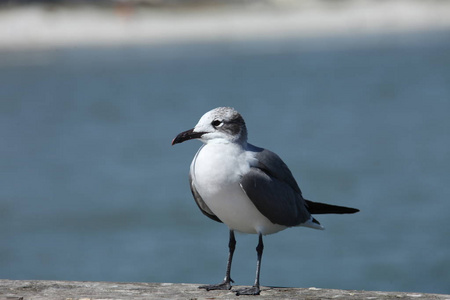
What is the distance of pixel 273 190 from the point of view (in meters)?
4.84

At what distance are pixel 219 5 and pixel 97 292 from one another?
5055 centimetres

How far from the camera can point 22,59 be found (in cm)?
4872

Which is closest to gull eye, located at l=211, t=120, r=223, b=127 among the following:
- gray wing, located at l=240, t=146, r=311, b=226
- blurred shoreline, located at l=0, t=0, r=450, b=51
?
gray wing, located at l=240, t=146, r=311, b=226

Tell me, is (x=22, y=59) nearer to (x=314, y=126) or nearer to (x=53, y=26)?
(x=53, y=26)

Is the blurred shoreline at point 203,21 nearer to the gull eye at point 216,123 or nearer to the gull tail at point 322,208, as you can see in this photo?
the gull tail at point 322,208

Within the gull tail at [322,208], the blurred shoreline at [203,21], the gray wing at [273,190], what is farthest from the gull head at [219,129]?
the blurred shoreline at [203,21]

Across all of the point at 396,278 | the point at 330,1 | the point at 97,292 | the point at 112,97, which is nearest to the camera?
the point at 97,292

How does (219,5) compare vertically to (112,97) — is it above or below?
above

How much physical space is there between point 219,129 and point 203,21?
51895 mm

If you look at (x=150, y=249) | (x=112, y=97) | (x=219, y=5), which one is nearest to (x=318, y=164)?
(x=150, y=249)

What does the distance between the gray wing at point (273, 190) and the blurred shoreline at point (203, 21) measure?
45277mm

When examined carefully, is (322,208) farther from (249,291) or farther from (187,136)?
(187,136)

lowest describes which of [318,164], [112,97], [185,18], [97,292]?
[97,292]

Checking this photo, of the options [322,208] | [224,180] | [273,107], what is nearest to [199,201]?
[224,180]
